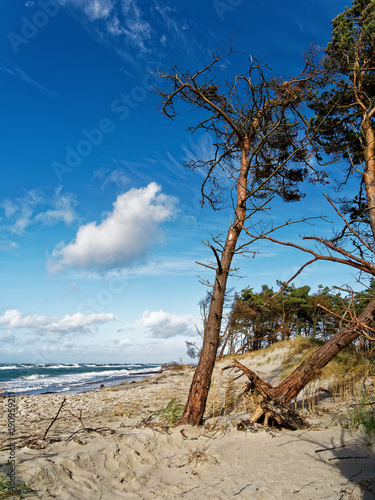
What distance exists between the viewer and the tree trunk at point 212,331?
540cm

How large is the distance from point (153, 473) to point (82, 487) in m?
0.90

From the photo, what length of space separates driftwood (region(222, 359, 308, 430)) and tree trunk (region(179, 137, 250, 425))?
2.45 ft

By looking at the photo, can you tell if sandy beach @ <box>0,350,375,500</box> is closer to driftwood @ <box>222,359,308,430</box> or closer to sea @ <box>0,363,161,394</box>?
driftwood @ <box>222,359,308,430</box>

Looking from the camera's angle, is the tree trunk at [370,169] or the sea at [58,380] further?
the sea at [58,380]

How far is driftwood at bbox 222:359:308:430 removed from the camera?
4.86 metres

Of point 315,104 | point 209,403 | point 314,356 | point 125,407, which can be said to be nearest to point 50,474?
point 314,356

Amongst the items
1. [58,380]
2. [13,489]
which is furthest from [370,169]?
[58,380]

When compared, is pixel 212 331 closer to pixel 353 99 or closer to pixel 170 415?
pixel 170 415

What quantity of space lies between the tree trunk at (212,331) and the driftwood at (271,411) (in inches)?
29.4

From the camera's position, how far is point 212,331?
18.9ft

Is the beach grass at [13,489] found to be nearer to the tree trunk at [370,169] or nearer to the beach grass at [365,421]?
the beach grass at [365,421]

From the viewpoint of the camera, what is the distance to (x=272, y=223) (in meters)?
5.93

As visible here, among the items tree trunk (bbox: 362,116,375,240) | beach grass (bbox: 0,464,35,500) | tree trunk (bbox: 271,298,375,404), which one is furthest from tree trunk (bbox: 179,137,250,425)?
tree trunk (bbox: 362,116,375,240)

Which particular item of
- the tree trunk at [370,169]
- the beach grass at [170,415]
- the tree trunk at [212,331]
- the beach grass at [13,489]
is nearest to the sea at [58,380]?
the beach grass at [170,415]
